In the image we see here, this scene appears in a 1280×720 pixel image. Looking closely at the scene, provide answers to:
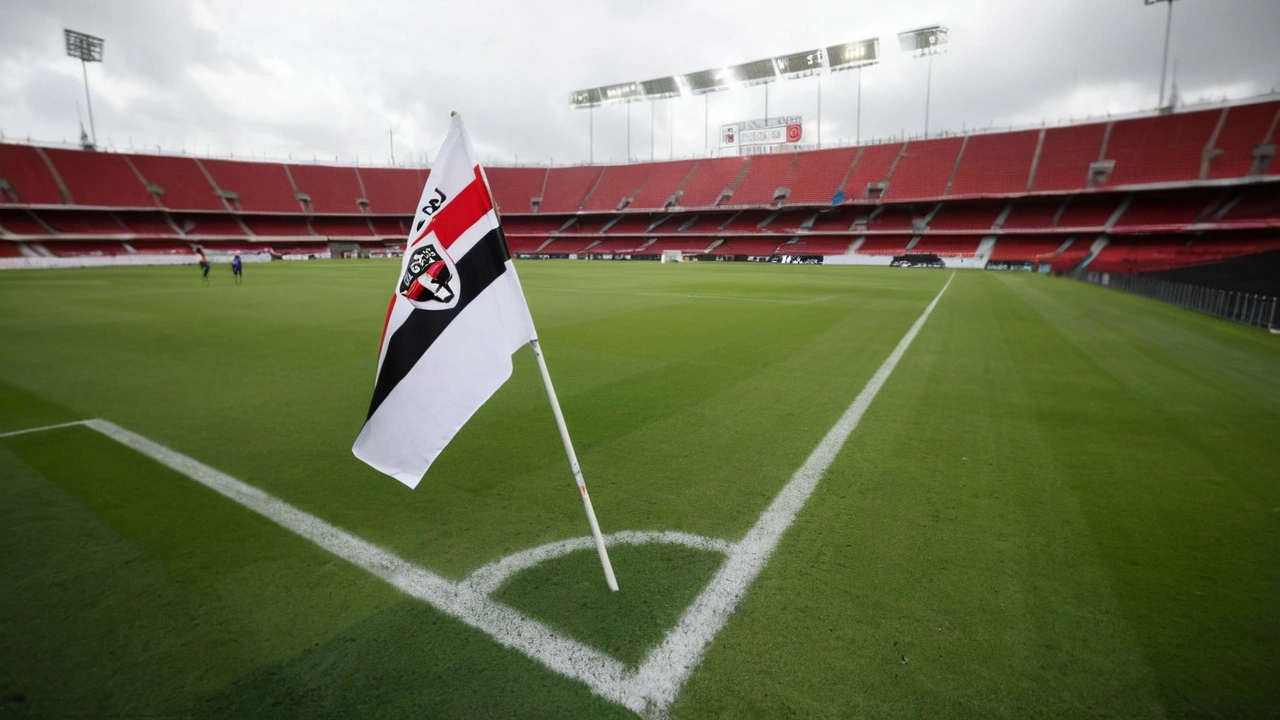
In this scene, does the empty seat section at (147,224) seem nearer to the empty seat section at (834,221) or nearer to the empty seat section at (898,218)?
the empty seat section at (834,221)

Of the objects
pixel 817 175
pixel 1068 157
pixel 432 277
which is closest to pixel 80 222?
pixel 432 277

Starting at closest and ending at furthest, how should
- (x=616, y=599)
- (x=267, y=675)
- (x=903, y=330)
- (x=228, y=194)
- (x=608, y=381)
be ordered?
(x=267, y=675)
(x=616, y=599)
(x=608, y=381)
(x=903, y=330)
(x=228, y=194)

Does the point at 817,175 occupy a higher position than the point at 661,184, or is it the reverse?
the point at 661,184

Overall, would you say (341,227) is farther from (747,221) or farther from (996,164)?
(996,164)

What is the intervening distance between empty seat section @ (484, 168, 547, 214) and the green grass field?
7127cm

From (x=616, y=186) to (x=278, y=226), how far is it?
3971cm

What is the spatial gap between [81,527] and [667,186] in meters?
72.9

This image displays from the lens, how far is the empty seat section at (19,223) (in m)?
49.3

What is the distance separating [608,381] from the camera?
7.67m

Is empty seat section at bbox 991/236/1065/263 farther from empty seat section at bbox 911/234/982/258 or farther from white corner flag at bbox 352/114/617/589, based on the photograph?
white corner flag at bbox 352/114/617/589

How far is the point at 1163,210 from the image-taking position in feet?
152

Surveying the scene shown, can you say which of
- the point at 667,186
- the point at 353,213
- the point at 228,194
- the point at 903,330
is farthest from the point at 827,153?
the point at 228,194

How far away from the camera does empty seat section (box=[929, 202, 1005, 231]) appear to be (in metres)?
54.2

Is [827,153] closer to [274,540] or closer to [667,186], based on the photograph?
[667,186]
